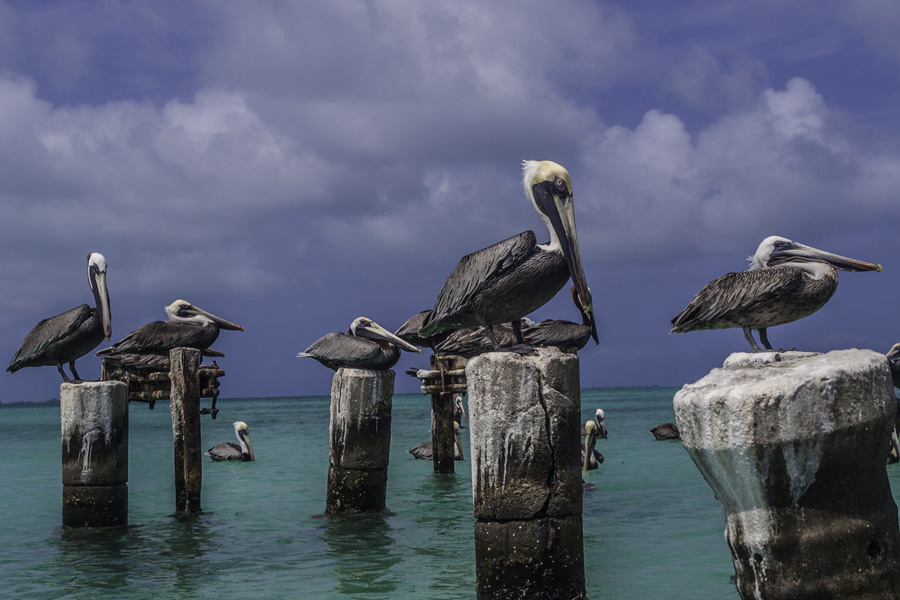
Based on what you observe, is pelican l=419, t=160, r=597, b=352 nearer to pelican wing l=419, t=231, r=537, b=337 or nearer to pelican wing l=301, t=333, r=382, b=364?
pelican wing l=419, t=231, r=537, b=337

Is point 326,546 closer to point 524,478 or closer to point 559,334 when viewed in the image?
point 559,334

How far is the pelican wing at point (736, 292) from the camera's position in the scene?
7125mm

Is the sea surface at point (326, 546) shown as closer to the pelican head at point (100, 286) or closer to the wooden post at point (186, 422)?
the wooden post at point (186, 422)

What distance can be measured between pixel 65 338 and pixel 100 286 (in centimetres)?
110

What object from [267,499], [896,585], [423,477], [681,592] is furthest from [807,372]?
[423,477]

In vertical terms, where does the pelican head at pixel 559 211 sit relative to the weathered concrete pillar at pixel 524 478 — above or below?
above

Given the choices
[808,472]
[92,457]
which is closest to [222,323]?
[92,457]

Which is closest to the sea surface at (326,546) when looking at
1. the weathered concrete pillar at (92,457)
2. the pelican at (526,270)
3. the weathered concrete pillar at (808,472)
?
the weathered concrete pillar at (92,457)

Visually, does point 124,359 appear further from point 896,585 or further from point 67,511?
point 896,585

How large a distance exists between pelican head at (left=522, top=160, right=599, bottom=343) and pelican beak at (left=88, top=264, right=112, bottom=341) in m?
6.10

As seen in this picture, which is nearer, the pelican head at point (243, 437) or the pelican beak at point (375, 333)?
the pelican beak at point (375, 333)

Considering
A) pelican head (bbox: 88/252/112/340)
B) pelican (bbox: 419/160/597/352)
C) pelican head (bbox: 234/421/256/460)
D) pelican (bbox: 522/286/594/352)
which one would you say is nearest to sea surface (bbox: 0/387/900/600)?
pelican (bbox: 522/286/594/352)

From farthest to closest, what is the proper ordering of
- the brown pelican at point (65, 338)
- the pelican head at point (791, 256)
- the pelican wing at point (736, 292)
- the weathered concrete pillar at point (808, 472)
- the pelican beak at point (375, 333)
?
the pelican beak at point (375, 333), the brown pelican at point (65, 338), the pelican head at point (791, 256), the pelican wing at point (736, 292), the weathered concrete pillar at point (808, 472)

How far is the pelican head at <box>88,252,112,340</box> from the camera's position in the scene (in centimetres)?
1058
